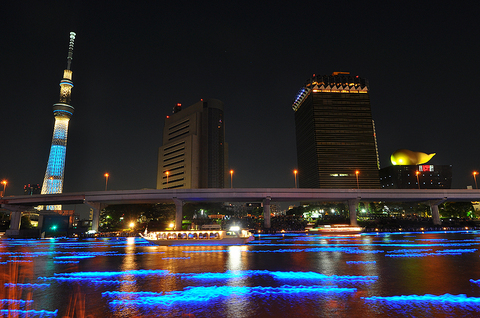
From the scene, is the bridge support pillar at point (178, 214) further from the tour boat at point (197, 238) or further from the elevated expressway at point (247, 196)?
the tour boat at point (197, 238)

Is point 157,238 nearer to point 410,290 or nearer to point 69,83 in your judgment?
point 410,290

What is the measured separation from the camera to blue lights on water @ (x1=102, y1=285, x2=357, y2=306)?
10837mm

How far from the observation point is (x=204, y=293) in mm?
11906

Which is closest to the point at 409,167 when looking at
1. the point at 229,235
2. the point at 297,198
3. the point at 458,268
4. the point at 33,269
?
the point at 297,198

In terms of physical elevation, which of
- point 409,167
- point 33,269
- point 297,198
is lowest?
point 33,269

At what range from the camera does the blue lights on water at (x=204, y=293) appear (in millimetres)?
10837

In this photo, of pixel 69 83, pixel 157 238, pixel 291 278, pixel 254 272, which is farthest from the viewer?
pixel 69 83

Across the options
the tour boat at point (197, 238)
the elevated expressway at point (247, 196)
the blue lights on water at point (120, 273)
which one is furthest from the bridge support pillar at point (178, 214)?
the blue lights on water at point (120, 273)

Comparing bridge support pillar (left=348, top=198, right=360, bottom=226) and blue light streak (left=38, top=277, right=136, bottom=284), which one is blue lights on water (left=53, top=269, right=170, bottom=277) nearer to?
blue light streak (left=38, top=277, right=136, bottom=284)

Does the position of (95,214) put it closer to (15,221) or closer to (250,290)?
(15,221)

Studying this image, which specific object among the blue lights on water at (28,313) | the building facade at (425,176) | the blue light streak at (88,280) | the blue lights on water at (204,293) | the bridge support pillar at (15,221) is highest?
the building facade at (425,176)

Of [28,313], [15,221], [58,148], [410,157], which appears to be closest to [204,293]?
[28,313]

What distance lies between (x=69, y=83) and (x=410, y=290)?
212218 mm

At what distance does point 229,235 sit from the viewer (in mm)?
39469
